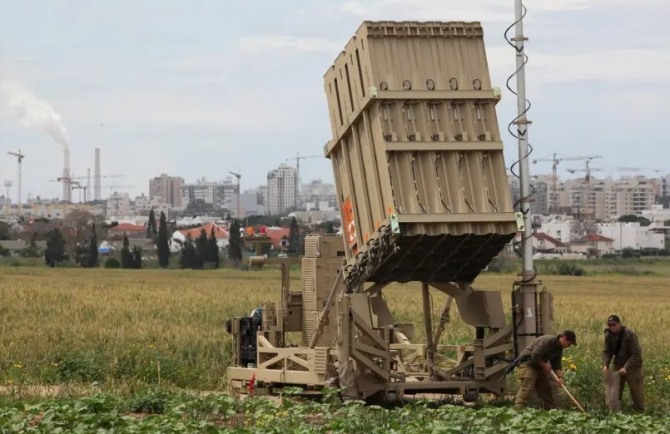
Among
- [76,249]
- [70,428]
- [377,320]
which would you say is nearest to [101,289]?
[377,320]

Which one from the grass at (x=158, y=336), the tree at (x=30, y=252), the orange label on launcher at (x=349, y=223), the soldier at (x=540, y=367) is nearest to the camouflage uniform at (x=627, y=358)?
the grass at (x=158, y=336)

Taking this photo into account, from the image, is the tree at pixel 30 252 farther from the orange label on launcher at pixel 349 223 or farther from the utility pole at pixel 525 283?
the utility pole at pixel 525 283

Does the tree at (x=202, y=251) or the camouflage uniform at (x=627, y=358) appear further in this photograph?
the tree at (x=202, y=251)

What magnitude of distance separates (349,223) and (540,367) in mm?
3624

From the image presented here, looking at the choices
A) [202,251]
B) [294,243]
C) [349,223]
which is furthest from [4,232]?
[349,223]

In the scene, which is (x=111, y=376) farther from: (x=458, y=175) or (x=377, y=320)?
(x=458, y=175)

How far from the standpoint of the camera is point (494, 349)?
21.7m

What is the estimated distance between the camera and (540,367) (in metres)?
20.4

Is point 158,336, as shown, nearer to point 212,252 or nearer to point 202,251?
point 202,251

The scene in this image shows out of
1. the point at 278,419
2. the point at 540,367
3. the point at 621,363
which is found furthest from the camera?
the point at 621,363

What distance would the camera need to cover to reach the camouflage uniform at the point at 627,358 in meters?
20.9

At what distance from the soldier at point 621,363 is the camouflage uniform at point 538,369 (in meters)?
0.80

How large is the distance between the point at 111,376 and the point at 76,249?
121 m

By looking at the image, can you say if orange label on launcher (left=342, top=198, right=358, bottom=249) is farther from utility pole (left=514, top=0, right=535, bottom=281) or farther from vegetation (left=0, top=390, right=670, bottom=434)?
vegetation (left=0, top=390, right=670, bottom=434)
